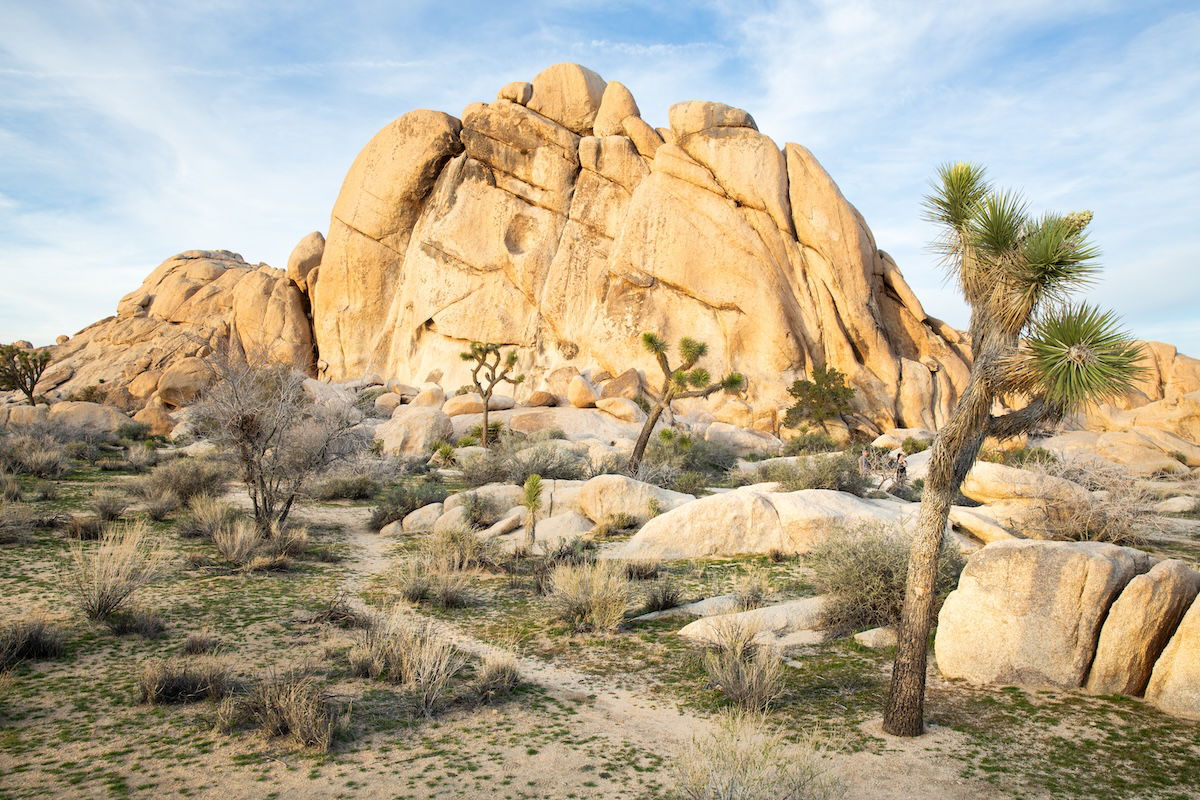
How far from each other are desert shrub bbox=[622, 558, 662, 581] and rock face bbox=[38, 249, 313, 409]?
43729 mm

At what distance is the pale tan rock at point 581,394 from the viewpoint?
37.2 meters

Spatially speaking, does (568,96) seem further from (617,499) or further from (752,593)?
(752,593)

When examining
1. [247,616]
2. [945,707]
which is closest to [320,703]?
[247,616]

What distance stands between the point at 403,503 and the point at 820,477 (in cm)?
956

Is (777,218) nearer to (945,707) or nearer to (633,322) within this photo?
(633,322)

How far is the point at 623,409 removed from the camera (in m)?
35.7

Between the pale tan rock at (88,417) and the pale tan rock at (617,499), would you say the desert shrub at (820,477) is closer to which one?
the pale tan rock at (617,499)

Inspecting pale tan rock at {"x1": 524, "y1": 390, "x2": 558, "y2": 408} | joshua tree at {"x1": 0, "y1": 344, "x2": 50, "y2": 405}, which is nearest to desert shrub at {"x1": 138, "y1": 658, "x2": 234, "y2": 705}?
pale tan rock at {"x1": 524, "y1": 390, "x2": 558, "y2": 408}

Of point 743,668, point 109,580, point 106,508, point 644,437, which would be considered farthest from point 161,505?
point 644,437

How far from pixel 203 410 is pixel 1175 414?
39810mm

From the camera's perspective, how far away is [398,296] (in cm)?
4862

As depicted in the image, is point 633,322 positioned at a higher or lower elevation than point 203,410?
higher

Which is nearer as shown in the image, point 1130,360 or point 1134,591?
point 1130,360

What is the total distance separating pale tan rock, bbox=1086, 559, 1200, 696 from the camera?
241 inches
